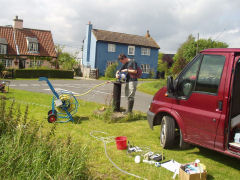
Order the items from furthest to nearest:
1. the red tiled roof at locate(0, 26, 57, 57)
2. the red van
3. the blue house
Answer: the blue house
the red tiled roof at locate(0, 26, 57, 57)
the red van

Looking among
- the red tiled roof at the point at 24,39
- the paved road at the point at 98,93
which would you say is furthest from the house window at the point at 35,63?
the paved road at the point at 98,93

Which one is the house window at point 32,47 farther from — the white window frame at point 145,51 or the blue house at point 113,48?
the white window frame at point 145,51

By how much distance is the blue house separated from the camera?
→ 138 ft

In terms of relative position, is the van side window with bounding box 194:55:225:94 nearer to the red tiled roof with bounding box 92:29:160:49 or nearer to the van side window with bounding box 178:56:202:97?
the van side window with bounding box 178:56:202:97

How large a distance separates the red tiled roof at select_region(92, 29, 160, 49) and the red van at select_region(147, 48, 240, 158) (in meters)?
36.7

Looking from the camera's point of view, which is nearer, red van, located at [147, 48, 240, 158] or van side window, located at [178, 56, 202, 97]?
red van, located at [147, 48, 240, 158]

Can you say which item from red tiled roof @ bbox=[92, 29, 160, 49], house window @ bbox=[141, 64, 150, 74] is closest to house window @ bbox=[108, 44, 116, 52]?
red tiled roof @ bbox=[92, 29, 160, 49]

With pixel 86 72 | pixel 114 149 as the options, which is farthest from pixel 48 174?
pixel 86 72

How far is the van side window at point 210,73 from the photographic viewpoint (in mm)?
4887

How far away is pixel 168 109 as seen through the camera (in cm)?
585

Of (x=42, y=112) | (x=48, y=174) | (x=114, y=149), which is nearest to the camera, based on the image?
(x=48, y=174)

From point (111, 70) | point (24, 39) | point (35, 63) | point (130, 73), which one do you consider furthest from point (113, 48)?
point (130, 73)

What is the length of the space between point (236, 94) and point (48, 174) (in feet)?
12.3

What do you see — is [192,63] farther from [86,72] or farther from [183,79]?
[86,72]
